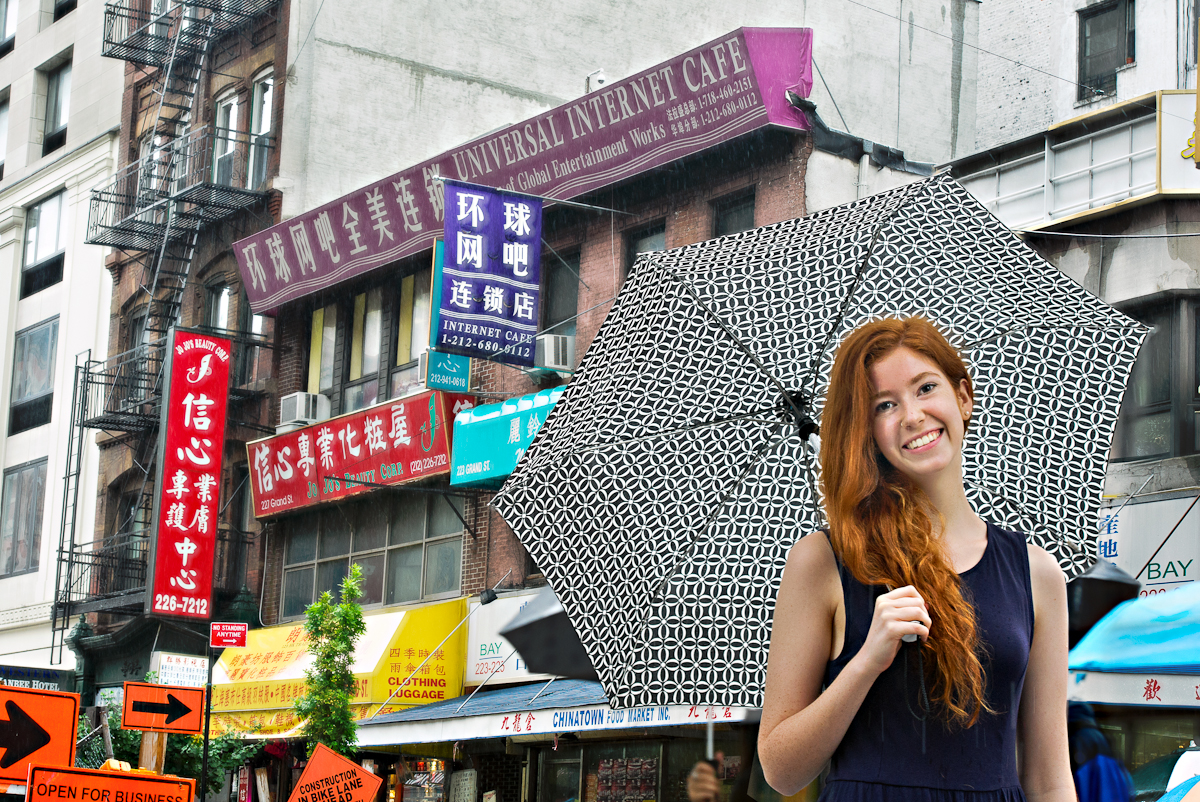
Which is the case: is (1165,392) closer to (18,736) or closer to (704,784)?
(18,736)

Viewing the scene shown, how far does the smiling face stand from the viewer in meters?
2.85

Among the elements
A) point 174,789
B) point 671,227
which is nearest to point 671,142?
point 671,227

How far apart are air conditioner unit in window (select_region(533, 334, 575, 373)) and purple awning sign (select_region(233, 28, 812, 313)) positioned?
2.11 meters

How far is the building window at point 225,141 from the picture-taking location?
30.7 metres

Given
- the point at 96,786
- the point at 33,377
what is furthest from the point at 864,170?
the point at 33,377

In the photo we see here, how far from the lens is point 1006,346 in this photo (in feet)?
18.2

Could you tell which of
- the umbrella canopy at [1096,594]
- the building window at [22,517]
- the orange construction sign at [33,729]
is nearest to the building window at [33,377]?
the building window at [22,517]

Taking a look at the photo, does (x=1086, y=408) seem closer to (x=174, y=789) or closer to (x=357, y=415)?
(x=174, y=789)

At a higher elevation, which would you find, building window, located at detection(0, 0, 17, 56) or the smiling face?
building window, located at detection(0, 0, 17, 56)

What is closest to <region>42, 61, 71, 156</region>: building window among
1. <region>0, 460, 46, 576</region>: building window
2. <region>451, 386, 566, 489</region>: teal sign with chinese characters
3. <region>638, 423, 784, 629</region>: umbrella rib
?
<region>0, 460, 46, 576</region>: building window

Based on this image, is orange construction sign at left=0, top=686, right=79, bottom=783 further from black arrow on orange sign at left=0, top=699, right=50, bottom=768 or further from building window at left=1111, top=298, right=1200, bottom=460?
building window at left=1111, top=298, right=1200, bottom=460

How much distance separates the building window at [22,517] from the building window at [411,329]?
529 inches

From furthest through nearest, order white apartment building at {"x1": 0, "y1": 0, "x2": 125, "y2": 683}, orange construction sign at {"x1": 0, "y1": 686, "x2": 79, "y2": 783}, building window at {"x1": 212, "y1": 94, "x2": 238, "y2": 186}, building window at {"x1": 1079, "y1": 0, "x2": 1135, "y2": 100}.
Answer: white apartment building at {"x1": 0, "y1": 0, "x2": 125, "y2": 683}, building window at {"x1": 212, "y1": 94, "x2": 238, "y2": 186}, building window at {"x1": 1079, "y1": 0, "x2": 1135, "y2": 100}, orange construction sign at {"x1": 0, "y1": 686, "x2": 79, "y2": 783}

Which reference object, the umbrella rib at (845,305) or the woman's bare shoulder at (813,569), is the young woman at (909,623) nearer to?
the woman's bare shoulder at (813,569)
